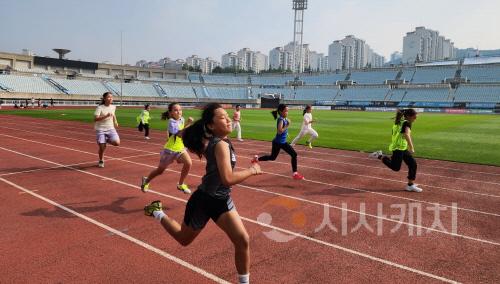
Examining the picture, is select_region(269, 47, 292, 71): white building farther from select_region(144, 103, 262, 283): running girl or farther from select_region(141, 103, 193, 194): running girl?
select_region(144, 103, 262, 283): running girl

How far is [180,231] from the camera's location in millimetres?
4008

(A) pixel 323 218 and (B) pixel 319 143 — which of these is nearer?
(A) pixel 323 218

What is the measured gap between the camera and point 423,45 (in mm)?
145750

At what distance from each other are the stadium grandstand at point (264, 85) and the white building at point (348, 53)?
78.8 m

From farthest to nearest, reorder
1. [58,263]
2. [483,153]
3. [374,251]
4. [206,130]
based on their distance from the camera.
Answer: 1. [483,153]
2. [374,251]
3. [58,263]
4. [206,130]

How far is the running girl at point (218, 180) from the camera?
11.6 ft

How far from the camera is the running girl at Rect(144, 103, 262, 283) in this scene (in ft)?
11.6

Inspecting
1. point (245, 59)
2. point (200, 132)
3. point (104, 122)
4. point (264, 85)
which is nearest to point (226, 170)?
point (200, 132)

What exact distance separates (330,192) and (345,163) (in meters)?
4.37

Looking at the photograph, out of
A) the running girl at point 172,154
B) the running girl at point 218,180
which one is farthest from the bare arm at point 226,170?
the running girl at point 172,154

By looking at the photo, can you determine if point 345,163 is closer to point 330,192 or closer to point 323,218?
point 330,192

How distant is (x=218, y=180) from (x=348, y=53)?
6844 inches

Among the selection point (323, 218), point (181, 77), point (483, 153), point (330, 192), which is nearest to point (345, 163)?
point (330, 192)

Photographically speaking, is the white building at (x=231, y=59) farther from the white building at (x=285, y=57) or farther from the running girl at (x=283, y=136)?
the running girl at (x=283, y=136)
